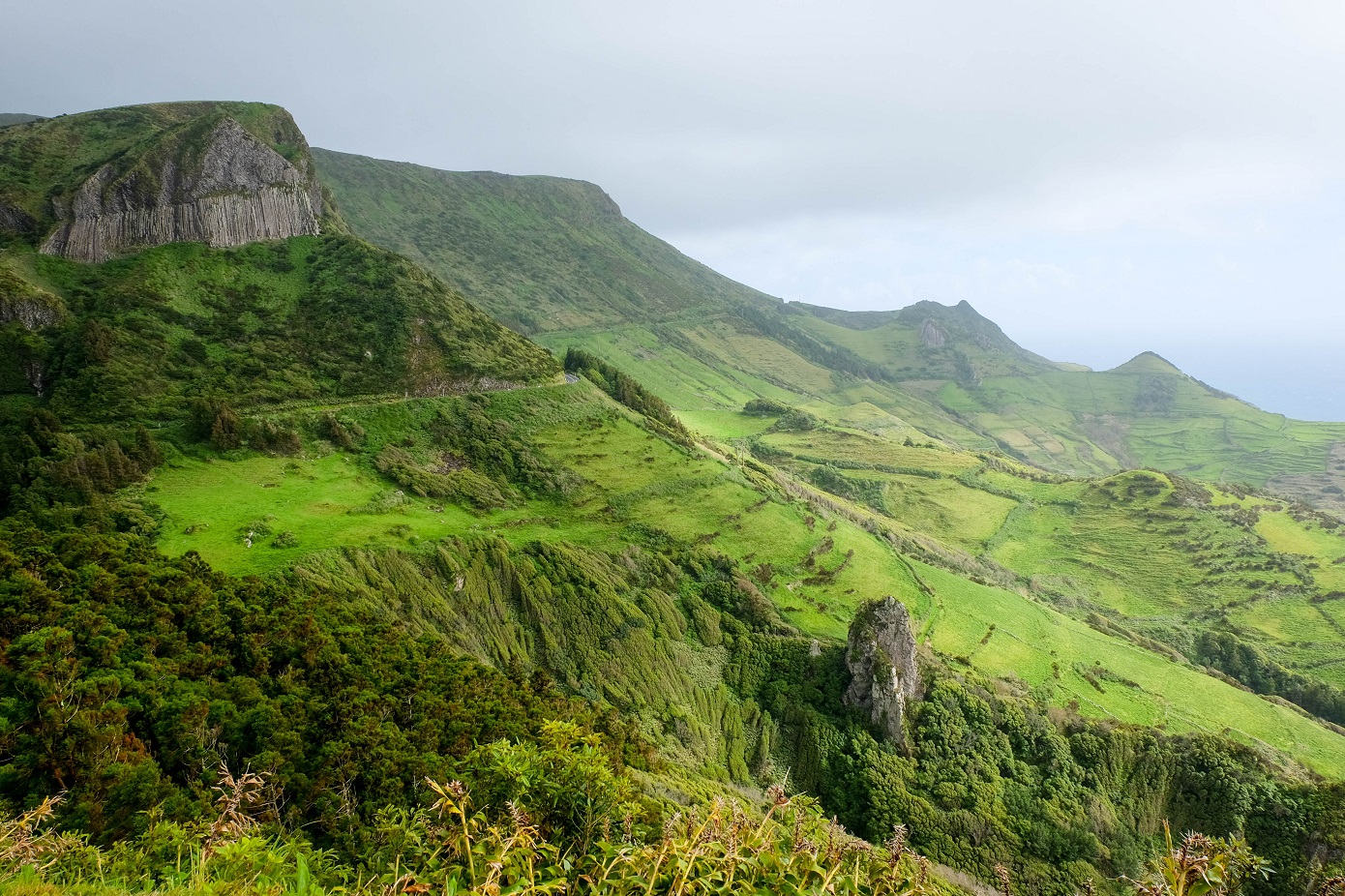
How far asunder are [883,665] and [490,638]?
109 ft

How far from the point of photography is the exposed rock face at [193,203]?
2832 inches

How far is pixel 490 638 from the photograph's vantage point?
47656mm

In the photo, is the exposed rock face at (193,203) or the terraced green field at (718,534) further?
the exposed rock face at (193,203)

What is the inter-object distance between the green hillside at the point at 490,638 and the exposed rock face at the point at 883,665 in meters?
0.67

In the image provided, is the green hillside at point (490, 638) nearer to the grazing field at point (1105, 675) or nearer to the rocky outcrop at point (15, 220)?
the grazing field at point (1105, 675)

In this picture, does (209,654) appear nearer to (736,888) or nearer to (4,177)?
(736,888)

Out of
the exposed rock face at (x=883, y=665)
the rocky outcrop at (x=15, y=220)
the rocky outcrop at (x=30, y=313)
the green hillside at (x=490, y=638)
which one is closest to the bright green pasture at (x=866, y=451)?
the green hillside at (x=490, y=638)

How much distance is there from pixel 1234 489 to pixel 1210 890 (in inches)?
7074

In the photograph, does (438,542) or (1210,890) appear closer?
(1210,890)

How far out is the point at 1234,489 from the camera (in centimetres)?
13950

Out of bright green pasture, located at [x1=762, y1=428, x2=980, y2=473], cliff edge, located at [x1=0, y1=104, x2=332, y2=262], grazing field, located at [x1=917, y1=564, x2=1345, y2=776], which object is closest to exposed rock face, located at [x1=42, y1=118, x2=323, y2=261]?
cliff edge, located at [x1=0, y1=104, x2=332, y2=262]

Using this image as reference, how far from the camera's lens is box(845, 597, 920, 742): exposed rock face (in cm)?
5406

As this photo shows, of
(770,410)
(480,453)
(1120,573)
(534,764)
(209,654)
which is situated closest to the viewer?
(534,764)

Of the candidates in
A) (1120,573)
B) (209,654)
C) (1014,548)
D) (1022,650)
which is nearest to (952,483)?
(1014,548)
